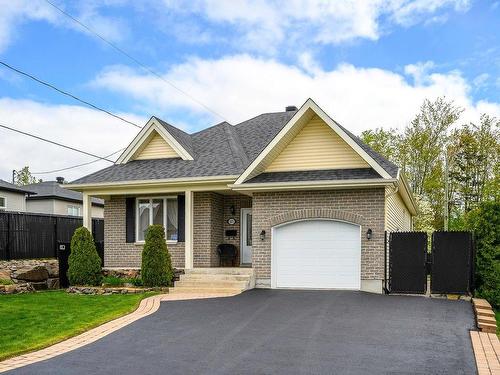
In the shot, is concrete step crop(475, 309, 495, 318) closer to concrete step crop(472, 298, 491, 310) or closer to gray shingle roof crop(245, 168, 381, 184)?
concrete step crop(472, 298, 491, 310)

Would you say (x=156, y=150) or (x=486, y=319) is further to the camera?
(x=156, y=150)

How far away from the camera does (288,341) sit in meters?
8.43

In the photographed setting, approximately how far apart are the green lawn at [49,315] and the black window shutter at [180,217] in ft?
10.7

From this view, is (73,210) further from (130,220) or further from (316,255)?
(316,255)

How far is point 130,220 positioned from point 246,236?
428 cm

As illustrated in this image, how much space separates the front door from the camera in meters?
17.7

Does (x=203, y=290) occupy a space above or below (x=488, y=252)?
below

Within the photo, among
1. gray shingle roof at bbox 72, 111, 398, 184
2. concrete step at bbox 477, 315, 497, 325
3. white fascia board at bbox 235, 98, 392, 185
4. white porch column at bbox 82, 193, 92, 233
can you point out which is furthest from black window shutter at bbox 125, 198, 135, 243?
concrete step at bbox 477, 315, 497, 325

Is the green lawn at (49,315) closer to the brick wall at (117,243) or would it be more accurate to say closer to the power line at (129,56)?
the brick wall at (117,243)

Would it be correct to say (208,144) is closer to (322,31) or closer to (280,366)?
(322,31)

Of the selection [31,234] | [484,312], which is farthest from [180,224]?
[484,312]

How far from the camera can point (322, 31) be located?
54.5 ft

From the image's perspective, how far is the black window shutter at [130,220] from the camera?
1795 cm

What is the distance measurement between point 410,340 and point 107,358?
5.04 m
